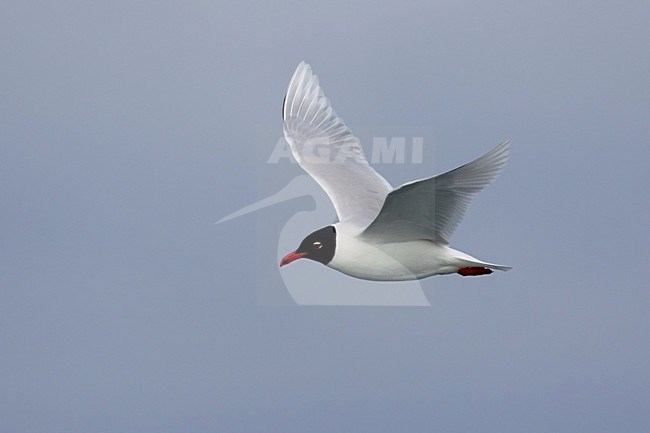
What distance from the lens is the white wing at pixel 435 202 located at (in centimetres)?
1102

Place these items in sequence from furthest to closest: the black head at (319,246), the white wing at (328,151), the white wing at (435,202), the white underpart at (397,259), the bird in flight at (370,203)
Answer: the white wing at (328,151)
the black head at (319,246)
the white underpart at (397,259)
the bird in flight at (370,203)
the white wing at (435,202)

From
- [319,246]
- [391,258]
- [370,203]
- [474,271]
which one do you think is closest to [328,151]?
[370,203]

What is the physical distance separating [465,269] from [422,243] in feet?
1.94

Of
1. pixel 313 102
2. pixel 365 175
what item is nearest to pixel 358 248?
pixel 365 175

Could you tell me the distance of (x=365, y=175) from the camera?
44.2 ft

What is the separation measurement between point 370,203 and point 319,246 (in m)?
0.90

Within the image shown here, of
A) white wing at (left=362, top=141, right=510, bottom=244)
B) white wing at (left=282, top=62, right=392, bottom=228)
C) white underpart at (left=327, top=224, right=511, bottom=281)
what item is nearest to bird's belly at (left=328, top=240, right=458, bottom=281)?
white underpart at (left=327, top=224, right=511, bottom=281)

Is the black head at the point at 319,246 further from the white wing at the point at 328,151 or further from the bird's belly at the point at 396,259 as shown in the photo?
the white wing at the point at 328,151

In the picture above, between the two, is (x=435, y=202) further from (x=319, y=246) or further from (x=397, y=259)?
(x=319, y=246)

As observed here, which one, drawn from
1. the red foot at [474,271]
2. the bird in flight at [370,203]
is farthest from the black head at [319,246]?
the red foot at [474,271]

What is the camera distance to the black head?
12.3 m

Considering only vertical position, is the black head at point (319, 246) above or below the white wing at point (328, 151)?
below

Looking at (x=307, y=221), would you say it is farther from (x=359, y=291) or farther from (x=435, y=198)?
(x=435, y=198)

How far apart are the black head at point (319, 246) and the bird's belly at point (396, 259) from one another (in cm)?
11
